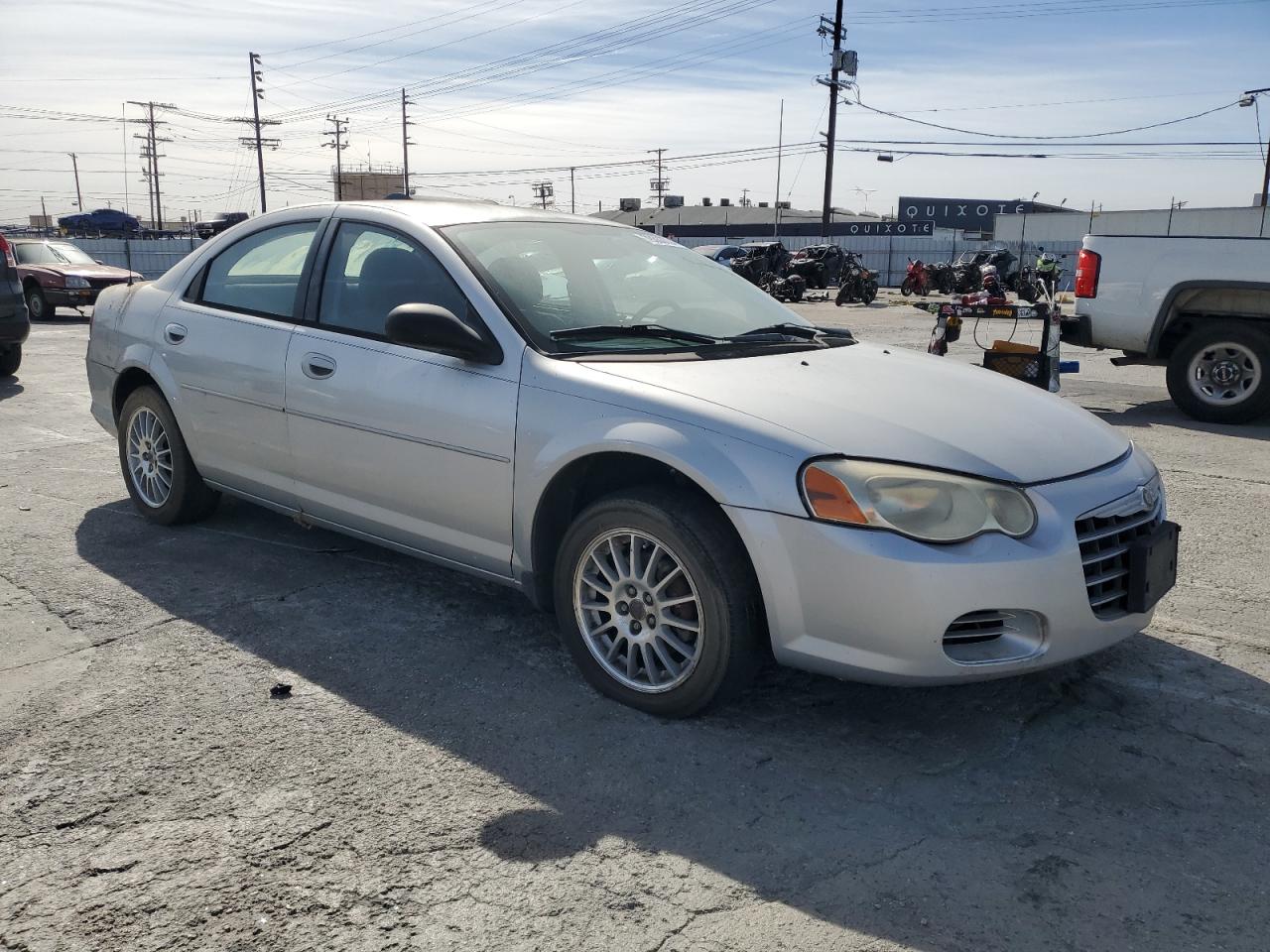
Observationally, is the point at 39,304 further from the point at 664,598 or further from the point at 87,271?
the point at 664,598

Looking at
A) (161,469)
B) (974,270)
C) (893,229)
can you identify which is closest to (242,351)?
(161,469)

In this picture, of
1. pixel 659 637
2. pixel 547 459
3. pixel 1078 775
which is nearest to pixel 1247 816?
pixel 1078 775

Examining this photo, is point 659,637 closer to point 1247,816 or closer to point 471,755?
point 471,755

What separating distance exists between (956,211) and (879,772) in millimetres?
87513

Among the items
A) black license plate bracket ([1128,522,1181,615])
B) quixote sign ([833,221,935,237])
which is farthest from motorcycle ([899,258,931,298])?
quixote sign ([833,221,935,237])

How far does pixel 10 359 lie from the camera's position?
1094 centimetres

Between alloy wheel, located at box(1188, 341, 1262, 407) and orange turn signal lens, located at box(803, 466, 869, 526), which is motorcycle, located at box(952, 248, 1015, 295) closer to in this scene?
alloy wheel, located at box(1188, 341, 1262, 407)

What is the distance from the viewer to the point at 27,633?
391 cm

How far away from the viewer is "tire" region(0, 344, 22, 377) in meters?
10.8

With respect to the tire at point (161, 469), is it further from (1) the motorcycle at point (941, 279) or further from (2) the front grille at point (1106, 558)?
(1) the motorcycle at point (941, 279)

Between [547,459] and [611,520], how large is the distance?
0.31 m

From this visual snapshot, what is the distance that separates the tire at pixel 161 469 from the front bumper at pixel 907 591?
3115 millimetres

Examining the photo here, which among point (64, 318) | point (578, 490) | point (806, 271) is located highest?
point (578, 490)

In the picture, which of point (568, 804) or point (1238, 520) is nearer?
point (568, 804)
